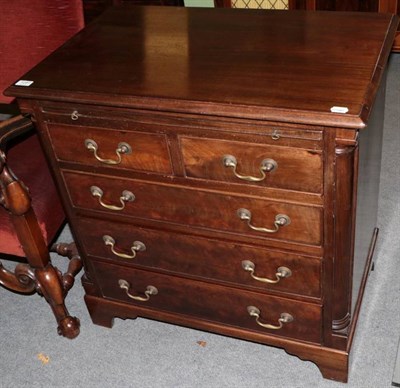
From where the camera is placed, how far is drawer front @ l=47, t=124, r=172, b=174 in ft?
5.20

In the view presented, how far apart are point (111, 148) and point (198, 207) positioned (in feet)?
0.91

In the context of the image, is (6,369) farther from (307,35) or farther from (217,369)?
(307,35)

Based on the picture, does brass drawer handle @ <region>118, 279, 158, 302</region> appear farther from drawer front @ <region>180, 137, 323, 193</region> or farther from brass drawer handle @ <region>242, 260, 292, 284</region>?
drawer front @ <region>180, 137, 323, 193</region>

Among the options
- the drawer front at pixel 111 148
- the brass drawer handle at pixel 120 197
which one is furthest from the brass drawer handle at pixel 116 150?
the brass drawer handle at pixel 120 197

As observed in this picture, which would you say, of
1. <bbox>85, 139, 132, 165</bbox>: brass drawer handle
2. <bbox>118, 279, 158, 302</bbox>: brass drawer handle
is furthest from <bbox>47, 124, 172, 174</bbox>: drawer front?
<bbox>118, 279, 158, 302</bbox>: brass drawer handle

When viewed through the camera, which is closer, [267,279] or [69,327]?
[267,279]

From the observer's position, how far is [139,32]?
71.7 inches

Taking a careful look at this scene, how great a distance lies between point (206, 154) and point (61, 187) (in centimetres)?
51

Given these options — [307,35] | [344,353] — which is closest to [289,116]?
[307,35]

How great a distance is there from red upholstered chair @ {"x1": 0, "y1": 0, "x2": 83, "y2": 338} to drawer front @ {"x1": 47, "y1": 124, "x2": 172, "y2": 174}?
18 centimetres

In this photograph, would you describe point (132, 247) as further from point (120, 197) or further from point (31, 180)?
point (31, 180)

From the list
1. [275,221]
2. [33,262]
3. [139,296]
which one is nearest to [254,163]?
[275,221]

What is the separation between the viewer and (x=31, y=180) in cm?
196

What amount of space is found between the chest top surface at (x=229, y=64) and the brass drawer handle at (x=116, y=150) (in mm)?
142
